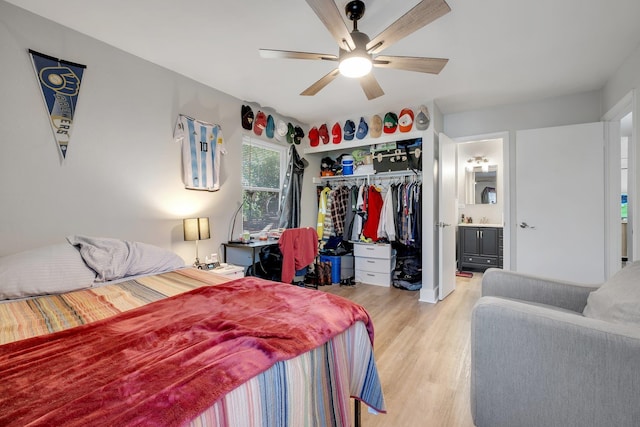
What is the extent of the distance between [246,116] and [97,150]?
1.60 metres

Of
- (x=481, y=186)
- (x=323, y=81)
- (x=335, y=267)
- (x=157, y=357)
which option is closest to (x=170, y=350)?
(x=157, y=357)

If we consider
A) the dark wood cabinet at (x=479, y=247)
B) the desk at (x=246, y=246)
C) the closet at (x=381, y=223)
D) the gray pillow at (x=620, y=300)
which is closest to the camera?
the gray pillow at (x=620, y=300)

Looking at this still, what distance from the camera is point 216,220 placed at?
3109 mm

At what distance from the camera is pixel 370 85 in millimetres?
2217

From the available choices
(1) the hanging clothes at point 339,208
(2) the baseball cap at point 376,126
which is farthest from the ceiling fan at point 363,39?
(1) the hanging clothes at point 339,208

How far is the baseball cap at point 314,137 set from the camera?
434cm

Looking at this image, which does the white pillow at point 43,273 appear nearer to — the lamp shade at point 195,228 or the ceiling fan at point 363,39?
the lamp shade at point 195,228

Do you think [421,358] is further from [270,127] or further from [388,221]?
[270,127]

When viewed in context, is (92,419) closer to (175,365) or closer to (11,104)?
(175,365)

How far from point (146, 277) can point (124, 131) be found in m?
1.31

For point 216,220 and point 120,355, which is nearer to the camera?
point 120,355

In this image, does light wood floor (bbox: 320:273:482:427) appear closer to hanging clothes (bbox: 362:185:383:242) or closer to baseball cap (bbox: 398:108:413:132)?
hanging clothes (bbox: 362:185:383:242)

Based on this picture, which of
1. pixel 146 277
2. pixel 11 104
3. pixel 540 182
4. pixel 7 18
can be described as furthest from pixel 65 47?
pixel 540 182

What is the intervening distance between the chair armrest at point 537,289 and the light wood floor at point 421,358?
609 mm
